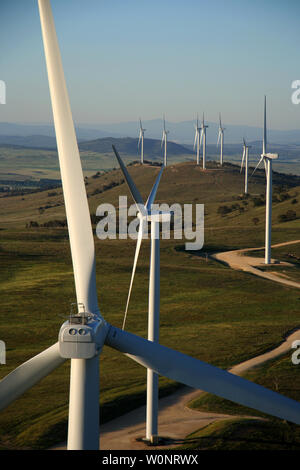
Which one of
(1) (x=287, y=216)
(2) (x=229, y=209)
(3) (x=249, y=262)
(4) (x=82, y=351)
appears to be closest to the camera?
(4) (x=82, y=351)

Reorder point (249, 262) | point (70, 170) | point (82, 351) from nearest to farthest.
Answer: point (82, 351) → point (70, 170) → point (249, 262)

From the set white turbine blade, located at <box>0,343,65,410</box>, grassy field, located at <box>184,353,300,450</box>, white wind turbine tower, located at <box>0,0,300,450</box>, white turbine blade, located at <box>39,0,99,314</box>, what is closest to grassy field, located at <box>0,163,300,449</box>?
grassy field, located at <box>184,353,300,450</box>

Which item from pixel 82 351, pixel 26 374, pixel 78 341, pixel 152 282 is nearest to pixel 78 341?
pixel 78 341

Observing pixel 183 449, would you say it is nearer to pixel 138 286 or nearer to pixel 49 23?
pixel 49 23

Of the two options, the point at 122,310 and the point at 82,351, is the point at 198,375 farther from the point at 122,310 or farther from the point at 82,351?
the point at 122,310

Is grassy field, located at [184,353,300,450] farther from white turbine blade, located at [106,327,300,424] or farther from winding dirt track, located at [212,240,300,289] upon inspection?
winding dirt track, located at [212,240,300,289]
